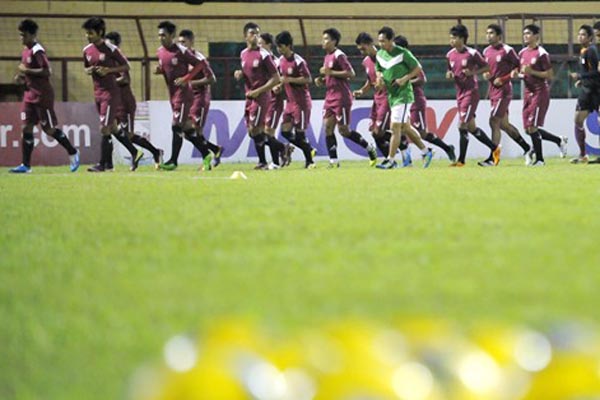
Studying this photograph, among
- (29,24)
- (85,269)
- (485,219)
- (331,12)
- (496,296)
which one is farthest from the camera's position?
(331,12)

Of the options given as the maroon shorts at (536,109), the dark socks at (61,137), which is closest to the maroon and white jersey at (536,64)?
the maroon shorts at (536,109)

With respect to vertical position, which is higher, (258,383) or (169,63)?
(169,63)

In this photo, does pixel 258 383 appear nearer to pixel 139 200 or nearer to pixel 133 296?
pixel 133 296

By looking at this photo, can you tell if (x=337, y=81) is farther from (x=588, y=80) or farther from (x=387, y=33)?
(x=588, y=80)

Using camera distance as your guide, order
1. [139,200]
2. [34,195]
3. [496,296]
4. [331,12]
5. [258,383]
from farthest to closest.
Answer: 1. [331,12]
2. [34,195]
3. [139,200]
4. [496,296]
5. [258,383]

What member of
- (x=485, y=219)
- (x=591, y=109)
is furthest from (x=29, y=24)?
(x=485, y=219)

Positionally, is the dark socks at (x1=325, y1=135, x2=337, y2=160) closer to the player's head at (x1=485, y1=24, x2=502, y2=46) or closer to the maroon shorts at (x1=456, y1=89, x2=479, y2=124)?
the maroon shorts at (x1=456, y1=89, x2=479, y2=124)

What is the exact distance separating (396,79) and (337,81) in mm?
2374

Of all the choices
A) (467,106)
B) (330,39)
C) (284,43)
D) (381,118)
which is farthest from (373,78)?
(284,43)

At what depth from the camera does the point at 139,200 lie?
9.80 metres

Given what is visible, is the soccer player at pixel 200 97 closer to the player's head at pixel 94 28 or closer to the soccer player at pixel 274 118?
the soccer player at pixel 274 118

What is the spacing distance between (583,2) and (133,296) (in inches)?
1197

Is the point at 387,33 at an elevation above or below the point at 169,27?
below

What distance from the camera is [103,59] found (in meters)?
18.2
